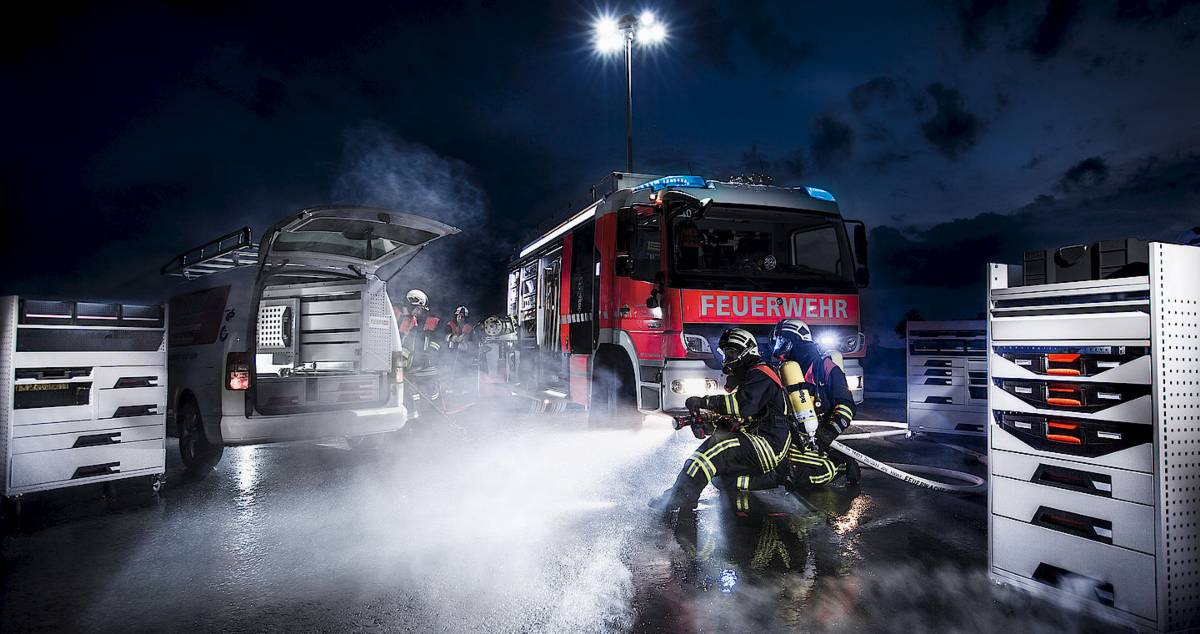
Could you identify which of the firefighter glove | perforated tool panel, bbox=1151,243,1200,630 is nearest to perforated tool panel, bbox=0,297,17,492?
the firefighter glove

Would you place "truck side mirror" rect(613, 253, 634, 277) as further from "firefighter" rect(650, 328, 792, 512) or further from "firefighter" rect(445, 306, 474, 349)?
"firefighter" rect(445, 306, 474, 349)

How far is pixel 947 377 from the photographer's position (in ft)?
28.4

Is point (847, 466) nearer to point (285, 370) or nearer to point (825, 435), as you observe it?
point (825, 435)

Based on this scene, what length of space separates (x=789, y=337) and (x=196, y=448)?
5787 millimetres

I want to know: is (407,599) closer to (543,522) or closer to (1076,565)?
(543,522)

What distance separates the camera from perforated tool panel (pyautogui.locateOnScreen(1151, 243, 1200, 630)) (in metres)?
2.75

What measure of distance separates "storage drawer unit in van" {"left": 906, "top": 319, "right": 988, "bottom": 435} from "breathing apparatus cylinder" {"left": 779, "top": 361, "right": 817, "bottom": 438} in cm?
409

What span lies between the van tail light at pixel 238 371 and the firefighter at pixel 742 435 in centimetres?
383

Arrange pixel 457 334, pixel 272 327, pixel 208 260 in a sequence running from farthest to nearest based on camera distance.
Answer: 1. pixel 457 334
2. pixel 272 327
3. pixel 208 260

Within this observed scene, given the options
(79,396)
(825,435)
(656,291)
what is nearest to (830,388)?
(825,435)

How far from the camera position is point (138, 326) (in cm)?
539

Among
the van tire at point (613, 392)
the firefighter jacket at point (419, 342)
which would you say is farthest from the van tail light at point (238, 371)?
the van tire at point (613, 392)

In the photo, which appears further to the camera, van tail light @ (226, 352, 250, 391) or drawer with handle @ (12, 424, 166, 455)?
van tail light @ (226, 352, 250, 391)

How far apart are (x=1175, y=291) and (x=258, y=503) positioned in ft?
20.3
